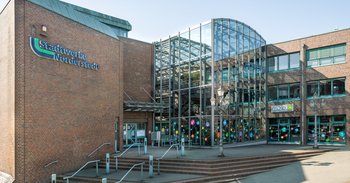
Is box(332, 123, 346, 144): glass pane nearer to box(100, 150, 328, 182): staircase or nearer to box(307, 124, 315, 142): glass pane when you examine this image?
box(307, 124, 315, 142): glass pane

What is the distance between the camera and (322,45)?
23.9 m

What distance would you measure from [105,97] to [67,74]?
3206mm

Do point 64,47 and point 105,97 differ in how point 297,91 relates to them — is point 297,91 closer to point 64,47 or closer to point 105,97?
point 105,97

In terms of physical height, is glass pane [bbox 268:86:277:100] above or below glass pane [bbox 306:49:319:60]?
below

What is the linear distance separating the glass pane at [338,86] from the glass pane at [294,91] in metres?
2.72

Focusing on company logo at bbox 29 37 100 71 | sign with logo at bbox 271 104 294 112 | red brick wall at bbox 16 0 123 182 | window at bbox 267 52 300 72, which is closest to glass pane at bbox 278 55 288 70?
window at bbox 267 52 300 72

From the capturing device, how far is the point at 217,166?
45.0ft

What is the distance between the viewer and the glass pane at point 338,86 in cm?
2297

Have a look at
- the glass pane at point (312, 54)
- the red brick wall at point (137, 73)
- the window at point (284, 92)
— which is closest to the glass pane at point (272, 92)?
the window at point (284, 92)

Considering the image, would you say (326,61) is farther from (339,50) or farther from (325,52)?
(339,50)

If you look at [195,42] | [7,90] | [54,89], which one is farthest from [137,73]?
[7,90]

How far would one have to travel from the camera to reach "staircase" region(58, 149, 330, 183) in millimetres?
13094

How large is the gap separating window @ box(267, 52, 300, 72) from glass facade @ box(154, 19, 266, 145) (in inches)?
43.4

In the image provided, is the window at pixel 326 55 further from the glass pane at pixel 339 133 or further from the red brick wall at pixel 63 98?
the red brick wall at pixel 63 98
